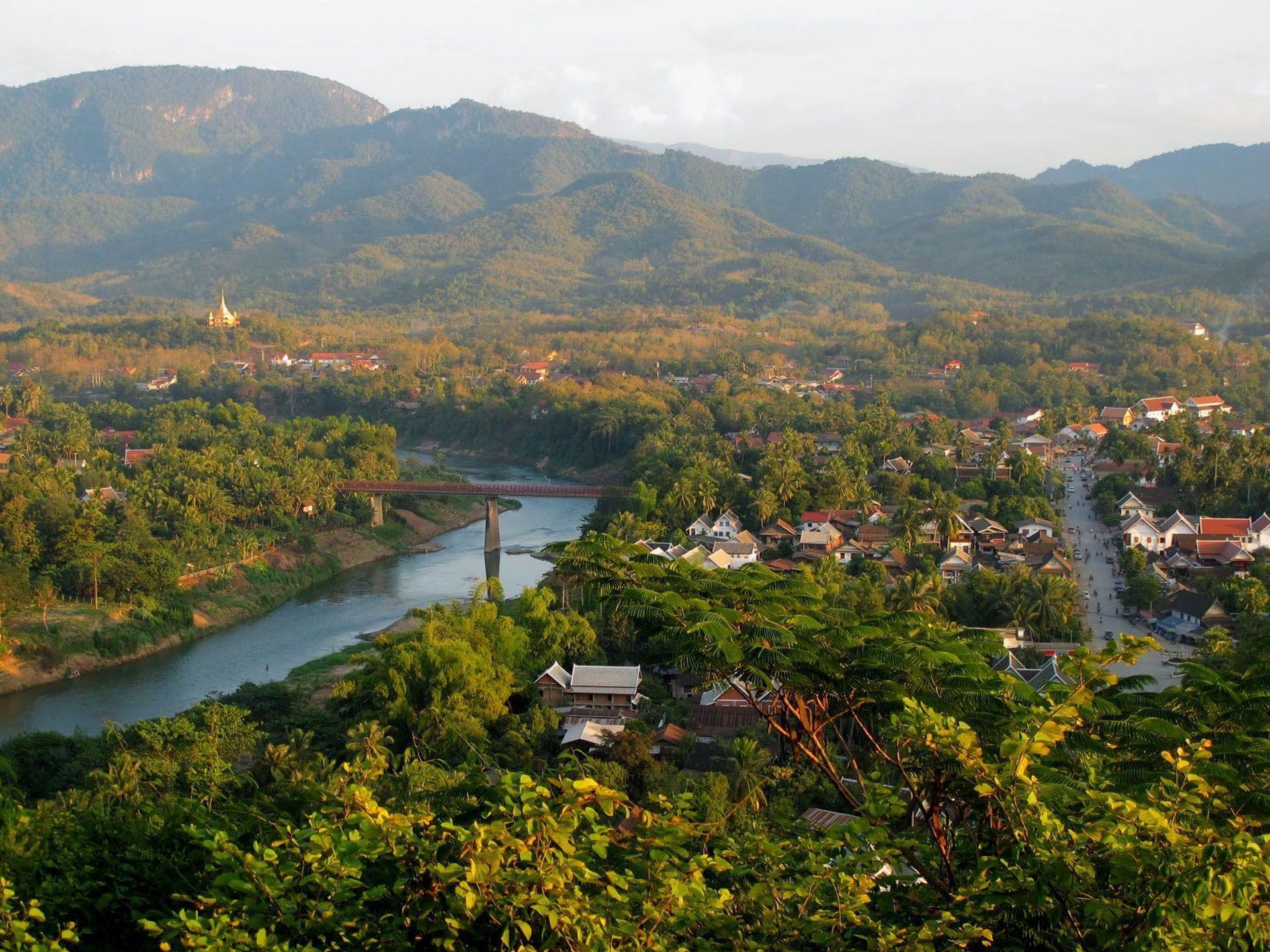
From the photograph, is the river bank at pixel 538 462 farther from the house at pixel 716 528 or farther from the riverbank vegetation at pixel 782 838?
the riverbank vegetation at pixel 782 838

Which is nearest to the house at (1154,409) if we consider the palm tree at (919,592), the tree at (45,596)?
the palm tree at (919,592)

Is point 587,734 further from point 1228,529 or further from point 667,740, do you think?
point 1228,529

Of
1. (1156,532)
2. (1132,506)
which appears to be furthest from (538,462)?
(1156,532)

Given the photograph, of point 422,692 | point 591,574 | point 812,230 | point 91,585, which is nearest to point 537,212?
point 812,230

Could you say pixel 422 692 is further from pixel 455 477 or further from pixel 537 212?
pixel 537 212

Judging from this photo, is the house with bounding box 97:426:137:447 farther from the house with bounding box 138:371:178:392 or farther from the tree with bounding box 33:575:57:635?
the tree with bounding box 33:575:57:635
